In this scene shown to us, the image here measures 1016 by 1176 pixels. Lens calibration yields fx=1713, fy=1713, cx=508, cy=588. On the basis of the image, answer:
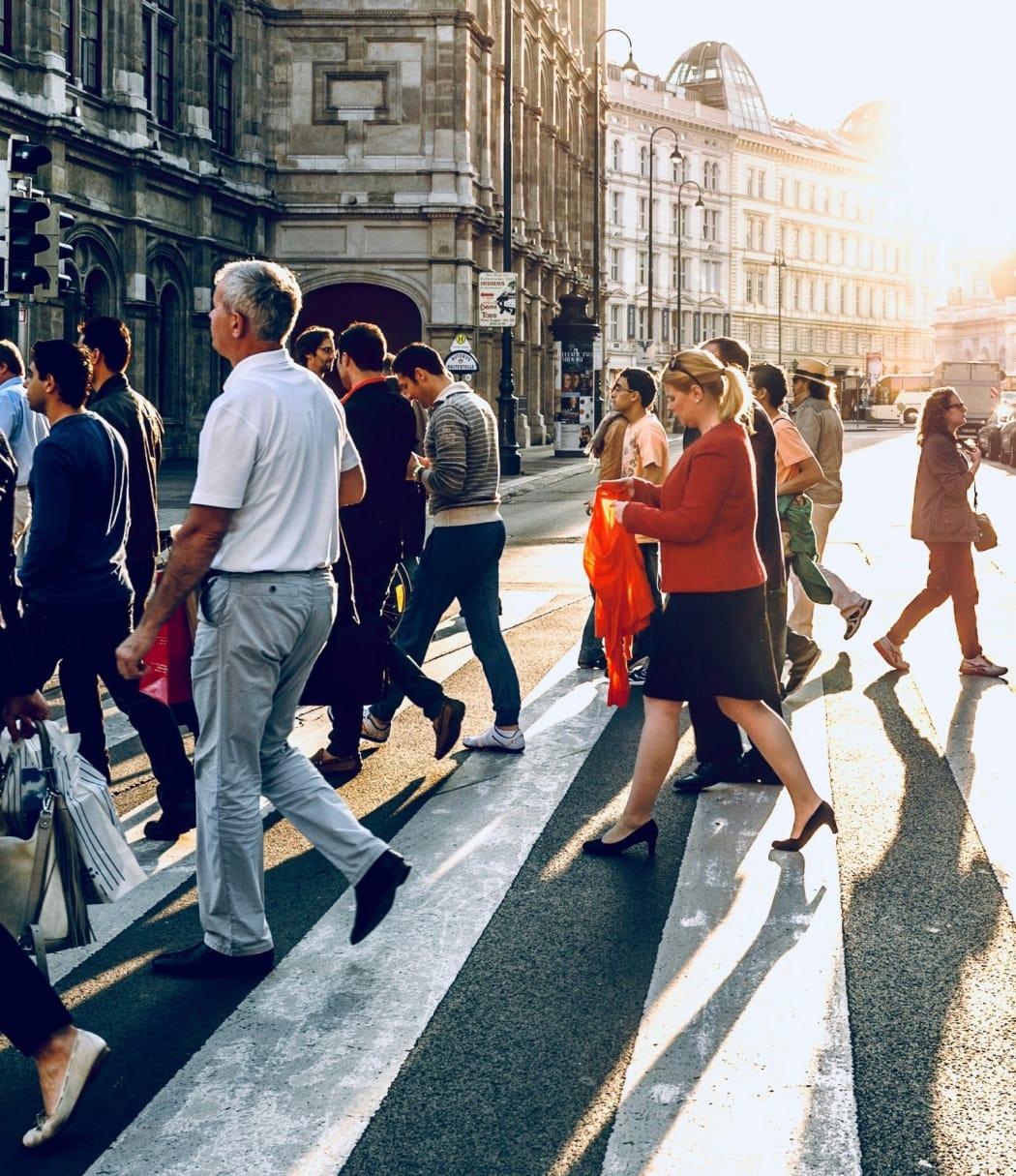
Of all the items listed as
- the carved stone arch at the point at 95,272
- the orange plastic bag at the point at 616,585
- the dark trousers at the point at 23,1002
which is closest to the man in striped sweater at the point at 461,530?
the orange plastic bag at the point at 616,585

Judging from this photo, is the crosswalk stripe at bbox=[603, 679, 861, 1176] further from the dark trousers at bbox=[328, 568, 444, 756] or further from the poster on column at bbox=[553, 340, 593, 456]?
the poster on column at bbox=[553, 340, 593, 456]

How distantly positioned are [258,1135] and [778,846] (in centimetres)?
286

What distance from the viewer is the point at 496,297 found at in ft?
94.7

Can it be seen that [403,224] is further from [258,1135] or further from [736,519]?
[258,1135]

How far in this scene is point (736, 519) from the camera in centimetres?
610

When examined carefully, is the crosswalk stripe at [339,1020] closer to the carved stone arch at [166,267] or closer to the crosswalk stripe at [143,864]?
the crosswalk stripe at [143,864]

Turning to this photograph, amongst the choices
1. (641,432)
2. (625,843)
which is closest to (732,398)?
(625,843)

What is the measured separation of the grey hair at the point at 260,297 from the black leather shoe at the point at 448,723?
2967 millimetres

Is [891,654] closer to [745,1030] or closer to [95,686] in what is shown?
[95,686]

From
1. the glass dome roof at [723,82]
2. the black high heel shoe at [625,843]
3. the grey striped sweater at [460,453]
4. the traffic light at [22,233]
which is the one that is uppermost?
the glass dome roof at [723,82]

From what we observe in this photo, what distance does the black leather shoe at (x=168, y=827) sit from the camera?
651 centimetres

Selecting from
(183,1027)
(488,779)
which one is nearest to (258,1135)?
(183,1027)

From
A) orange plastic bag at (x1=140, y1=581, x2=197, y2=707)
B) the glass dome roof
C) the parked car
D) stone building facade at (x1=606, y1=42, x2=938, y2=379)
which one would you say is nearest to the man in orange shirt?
orange plastic bag at (x1=140, y1=581, x2=197, y2=707)

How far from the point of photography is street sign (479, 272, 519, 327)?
28.8m
